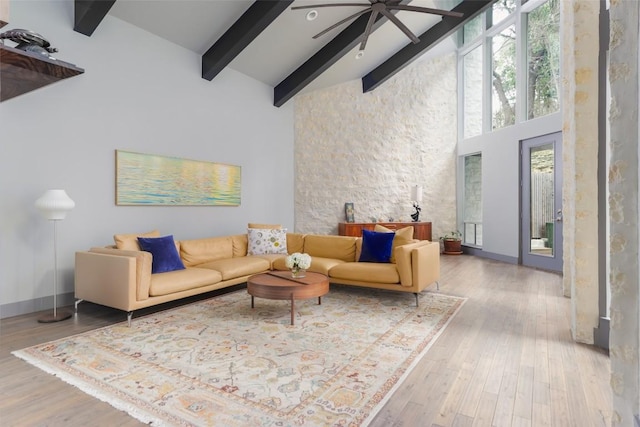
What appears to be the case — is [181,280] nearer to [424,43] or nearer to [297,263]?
[297,263]

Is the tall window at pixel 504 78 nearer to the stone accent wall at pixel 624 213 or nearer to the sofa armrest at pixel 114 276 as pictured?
the stone accent wall at pixel 624 213

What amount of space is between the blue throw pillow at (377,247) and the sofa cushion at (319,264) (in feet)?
1.26

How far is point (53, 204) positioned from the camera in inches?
134

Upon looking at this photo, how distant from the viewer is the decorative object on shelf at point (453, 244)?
8023 mm

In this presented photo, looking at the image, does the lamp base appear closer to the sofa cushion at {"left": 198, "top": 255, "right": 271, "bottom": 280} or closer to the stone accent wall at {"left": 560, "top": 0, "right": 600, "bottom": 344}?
the sofa cushion at {"left": 198, "top": 255, "right": 271, "bottom": 280}

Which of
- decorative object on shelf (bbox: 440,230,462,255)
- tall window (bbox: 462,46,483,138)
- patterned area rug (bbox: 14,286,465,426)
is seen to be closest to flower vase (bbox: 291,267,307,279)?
patterned area rug (bbox: 14,286,465,426)

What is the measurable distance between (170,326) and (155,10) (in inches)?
154

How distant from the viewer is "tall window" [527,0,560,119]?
6.10 m

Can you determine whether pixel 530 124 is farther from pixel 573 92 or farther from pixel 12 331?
pixel 12 331

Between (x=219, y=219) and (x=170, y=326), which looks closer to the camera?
(x=170, y=326)

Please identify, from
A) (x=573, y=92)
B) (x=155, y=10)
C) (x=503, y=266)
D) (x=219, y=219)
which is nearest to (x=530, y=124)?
(x=503, y=266)

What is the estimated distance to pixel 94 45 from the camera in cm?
416

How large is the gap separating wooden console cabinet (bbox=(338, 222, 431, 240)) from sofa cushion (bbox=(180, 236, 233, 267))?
2.97m

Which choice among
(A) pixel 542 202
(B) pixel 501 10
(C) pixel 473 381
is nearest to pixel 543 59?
(B) pixel 501 10
